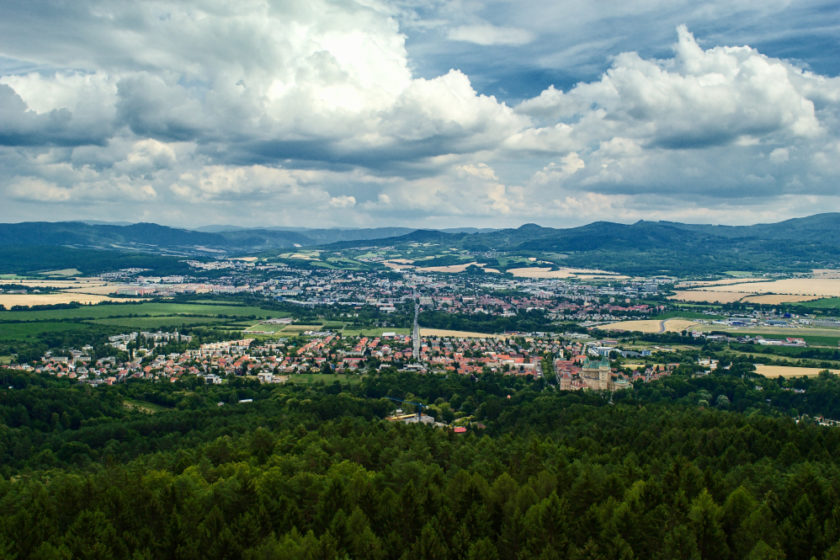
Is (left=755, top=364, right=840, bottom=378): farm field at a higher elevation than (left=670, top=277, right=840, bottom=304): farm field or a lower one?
lower

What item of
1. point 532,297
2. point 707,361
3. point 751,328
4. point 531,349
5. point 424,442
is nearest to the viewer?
point 424,442

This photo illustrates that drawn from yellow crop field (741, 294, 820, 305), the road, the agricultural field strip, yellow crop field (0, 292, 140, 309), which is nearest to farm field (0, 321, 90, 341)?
the agricultural field strip

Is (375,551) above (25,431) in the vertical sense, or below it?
above

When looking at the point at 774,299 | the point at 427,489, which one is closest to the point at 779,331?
the point at 774,299

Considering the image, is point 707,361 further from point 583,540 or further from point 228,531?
point 228,531

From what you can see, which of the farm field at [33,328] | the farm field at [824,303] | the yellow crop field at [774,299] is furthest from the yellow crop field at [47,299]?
the farm field at [824,303]

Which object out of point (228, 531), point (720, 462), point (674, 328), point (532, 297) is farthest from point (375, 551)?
point (532, 297)

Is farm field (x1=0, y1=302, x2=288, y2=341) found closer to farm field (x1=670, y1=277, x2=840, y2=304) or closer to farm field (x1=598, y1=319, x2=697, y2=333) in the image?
farm field (x1=598, y1=319, x2=697, y2=333)
